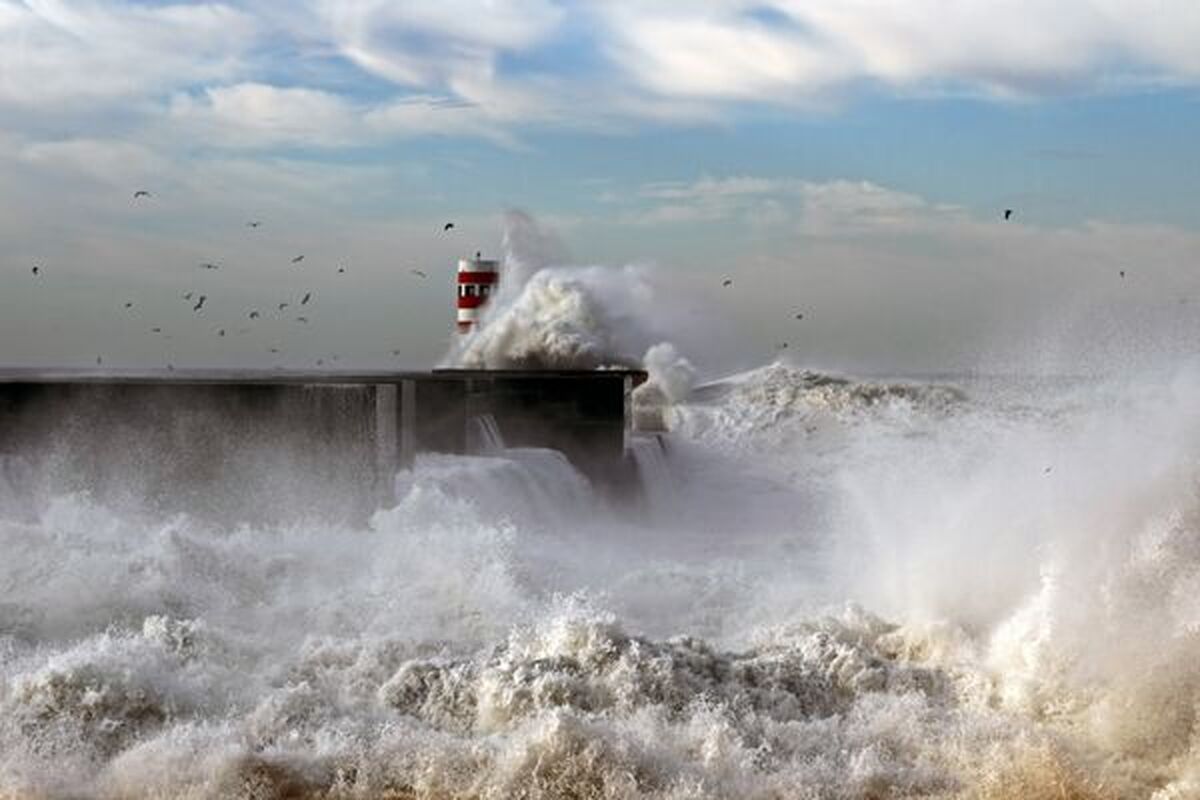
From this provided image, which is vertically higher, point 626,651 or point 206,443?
point 206,443

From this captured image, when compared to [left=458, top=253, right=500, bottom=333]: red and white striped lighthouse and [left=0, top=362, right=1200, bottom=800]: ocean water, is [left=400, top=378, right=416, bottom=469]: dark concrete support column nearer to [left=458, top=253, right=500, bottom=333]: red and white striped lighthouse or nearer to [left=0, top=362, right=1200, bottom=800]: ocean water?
[left=0, top=362, right=1200, bottom=800]: ocean water

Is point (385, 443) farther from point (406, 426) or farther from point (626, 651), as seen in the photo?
point (626, 651)

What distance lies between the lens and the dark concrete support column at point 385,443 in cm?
949

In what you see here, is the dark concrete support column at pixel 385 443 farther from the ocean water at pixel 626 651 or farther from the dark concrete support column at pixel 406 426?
the dark concrete support column at pixel 406 426

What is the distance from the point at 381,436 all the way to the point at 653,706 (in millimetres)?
4318

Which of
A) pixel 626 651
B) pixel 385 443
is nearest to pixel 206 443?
pixel 385 443

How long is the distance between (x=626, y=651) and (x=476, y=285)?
637 inches

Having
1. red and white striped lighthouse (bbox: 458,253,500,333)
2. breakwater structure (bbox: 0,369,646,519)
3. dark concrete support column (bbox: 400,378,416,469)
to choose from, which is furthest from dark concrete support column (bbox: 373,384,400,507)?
red and white striped lighthouse (bbox: 458,253,500,333)

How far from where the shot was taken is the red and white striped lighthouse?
21750 millimetres

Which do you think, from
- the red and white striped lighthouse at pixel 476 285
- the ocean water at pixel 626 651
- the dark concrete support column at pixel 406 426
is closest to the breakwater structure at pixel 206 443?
the ocean water at pixel 626 651

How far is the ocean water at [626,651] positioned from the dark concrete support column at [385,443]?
0.15m

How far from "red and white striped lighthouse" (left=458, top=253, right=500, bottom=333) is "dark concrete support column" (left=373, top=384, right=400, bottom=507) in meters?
11.9

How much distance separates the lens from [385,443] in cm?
960

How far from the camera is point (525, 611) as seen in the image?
7.66 metres
